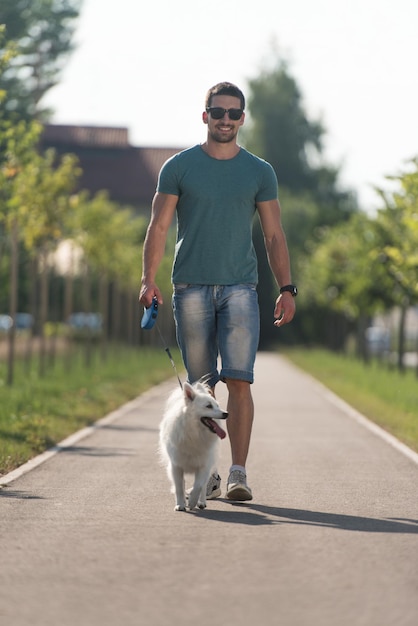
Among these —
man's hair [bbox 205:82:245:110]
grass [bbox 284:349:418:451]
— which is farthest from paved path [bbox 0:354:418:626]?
grass [bbox 284:349:418:451]

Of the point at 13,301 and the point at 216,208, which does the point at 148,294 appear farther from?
the point at 13,301

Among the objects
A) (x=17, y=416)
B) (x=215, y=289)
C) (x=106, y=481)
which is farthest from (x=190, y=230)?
(x=17, y=416)

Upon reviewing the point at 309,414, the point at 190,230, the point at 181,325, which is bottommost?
the point at 309,414

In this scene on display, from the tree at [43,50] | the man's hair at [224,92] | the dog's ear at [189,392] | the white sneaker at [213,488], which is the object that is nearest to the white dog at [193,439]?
the dog's ear at [189,392]

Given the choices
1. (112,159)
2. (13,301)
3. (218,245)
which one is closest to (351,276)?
(13,301)

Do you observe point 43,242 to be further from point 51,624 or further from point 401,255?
point 51,624

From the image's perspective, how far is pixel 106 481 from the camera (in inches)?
391

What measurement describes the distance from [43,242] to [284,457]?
15.7 metres

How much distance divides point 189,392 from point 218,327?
2.89 ft

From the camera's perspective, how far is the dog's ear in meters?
8.07

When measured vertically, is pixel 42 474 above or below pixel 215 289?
below

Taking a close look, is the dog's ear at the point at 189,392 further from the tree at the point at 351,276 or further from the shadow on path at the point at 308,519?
the tree at the point at 351,276

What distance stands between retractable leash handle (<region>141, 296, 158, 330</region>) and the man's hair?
128cm

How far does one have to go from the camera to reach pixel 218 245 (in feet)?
28.7
